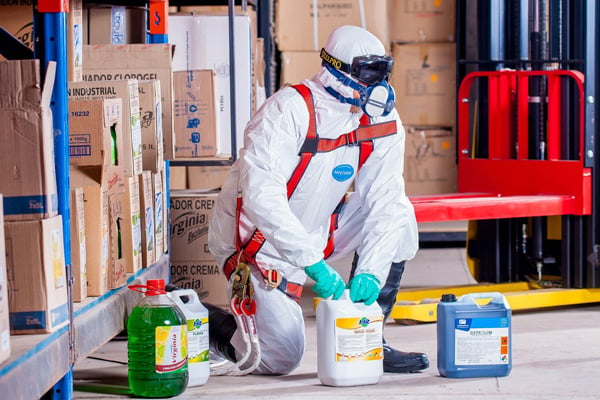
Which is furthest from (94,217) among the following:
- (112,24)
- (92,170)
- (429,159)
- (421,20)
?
(421,20)

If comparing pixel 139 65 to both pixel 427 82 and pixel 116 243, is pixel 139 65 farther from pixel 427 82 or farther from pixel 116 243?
pixel 427 82

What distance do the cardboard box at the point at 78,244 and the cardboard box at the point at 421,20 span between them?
17.4ft

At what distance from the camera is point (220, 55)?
21.7 feet

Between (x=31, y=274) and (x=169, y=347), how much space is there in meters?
0.90

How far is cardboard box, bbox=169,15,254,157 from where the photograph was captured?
259 inches

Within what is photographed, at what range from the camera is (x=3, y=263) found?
2.84 metres

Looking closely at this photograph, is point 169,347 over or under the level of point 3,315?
under

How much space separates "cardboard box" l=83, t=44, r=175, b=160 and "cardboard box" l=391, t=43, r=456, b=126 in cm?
374

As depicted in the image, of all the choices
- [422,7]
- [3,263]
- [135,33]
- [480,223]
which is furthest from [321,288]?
[422,7]

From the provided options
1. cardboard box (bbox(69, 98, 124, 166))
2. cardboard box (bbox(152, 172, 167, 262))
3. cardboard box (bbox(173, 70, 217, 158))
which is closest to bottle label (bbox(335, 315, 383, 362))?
cardboard box (bbox(69, 98, 124, 166))

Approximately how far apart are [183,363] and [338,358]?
0.61 metres

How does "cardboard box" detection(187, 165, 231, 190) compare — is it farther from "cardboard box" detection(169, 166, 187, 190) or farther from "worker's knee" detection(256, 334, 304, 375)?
"worker's knee" detection(256, 334, 304, 375)

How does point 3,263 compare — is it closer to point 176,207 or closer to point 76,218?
point 76,218

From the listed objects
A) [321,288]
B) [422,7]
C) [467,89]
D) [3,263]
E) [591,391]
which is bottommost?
[591,391]
